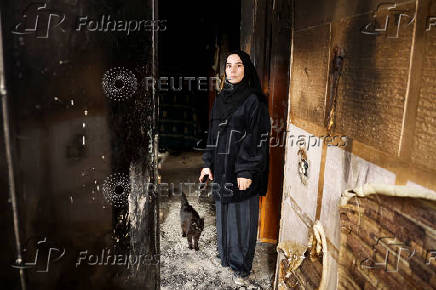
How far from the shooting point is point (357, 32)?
1528 millimetres

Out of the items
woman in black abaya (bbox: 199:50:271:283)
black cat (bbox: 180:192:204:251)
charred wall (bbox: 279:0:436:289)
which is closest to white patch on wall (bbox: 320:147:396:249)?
charred wall (bbox: 279:0:436:289)

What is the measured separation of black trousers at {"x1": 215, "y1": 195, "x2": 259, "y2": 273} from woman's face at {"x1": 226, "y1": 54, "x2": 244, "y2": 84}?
1.21m

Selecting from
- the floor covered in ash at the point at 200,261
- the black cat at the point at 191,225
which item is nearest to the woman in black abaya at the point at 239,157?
the floor covered in ash at the point at 200,261

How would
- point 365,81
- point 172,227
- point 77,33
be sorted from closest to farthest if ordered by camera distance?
point 77,33 → point 365,81 → point 172,227

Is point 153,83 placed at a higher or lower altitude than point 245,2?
lower

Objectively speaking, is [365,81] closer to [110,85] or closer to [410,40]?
[410,40]

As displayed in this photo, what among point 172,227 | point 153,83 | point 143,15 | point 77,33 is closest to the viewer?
point 77,33

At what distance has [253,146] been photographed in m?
2.92

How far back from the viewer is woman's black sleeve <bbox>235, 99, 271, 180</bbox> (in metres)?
2.90

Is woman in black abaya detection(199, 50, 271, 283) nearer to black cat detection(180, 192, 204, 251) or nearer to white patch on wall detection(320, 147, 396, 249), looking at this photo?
black cat detection(180, 192, 204, 251)

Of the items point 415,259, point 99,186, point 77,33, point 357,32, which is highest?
point 357,32

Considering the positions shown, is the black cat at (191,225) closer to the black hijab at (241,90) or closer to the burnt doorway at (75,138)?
the black hijab at (241,90)

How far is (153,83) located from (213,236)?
10.3ft

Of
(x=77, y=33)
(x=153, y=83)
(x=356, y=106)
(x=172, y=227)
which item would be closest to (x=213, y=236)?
(x=172, y=227)
